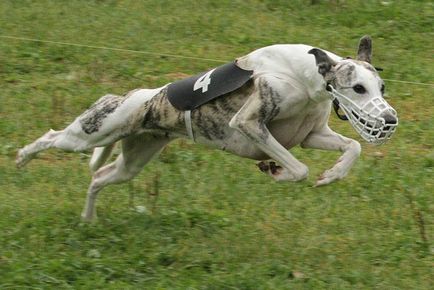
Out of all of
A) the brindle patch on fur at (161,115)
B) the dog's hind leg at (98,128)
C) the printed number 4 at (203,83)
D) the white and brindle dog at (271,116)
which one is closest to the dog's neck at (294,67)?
the white and brindle dog at (271,116)

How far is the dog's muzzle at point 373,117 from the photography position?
22.2 feet

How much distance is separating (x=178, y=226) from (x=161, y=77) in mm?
3794

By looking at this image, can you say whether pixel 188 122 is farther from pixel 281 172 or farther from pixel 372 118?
pixel 372 118

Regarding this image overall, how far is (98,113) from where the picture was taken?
26.0 feet

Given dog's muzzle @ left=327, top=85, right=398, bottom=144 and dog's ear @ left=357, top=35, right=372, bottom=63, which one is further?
dog's ear @ left=357, top=35, right=372, bottom=63

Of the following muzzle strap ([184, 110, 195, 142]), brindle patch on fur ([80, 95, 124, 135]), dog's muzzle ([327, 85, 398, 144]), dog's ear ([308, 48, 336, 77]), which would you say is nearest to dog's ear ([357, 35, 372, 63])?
dog's ear ([308, 48, 336, 77])

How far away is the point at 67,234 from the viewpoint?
785cm

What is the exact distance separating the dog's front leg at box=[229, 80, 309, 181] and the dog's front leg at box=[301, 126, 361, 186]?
0.50 ft

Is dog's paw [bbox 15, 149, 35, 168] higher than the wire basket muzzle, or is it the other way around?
the wire basket muzzle

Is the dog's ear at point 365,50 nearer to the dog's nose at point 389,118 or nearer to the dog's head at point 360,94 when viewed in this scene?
the dog's head at point 360,94

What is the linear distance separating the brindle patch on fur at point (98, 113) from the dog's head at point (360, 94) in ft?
5.03

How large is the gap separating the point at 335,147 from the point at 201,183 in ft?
5.69

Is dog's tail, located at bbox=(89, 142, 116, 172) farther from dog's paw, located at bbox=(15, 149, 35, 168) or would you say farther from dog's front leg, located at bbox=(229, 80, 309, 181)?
dog's front leg, located at bbox=(229, 80, 309, 181)

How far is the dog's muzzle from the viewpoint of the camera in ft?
22.2
